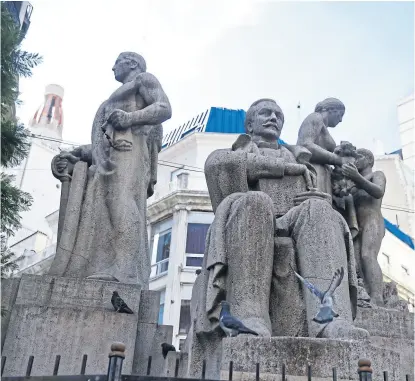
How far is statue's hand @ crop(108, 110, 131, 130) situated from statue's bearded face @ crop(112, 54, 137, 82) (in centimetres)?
112

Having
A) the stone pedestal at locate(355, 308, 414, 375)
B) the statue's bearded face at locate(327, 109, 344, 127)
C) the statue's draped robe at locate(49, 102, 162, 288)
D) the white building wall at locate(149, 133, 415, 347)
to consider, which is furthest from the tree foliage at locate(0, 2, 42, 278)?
the white building wall at locate(149, 133, 415, 347)

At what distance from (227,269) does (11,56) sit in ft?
10.4

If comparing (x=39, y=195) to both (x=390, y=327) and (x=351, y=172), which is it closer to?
(x=351, y=172)

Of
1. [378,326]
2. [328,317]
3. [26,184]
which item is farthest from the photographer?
[26,184]

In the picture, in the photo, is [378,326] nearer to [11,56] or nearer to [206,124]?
[11,56]

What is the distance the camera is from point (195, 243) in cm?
3422

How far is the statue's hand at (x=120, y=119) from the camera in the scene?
28.0ft

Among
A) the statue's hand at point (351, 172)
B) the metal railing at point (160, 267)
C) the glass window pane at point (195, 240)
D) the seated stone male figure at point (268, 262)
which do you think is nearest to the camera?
the seated stone male figure at point (268, 262)

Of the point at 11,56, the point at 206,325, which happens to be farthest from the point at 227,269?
the point at 11,56

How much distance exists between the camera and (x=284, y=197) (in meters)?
7.17

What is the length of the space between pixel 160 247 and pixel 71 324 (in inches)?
1128

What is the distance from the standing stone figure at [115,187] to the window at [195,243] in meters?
24.9

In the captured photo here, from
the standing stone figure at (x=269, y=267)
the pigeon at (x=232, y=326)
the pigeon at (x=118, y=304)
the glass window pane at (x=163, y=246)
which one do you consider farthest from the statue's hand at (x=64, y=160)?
the glass window pane at (x=163, y=246)

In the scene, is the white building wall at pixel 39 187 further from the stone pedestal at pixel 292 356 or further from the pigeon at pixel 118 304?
the stone pedestal at pixel 292 356
